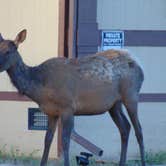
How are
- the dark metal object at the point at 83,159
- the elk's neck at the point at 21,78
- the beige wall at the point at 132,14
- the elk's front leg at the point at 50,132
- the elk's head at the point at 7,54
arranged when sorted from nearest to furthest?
1. the elk's head at the point at 7,54
2. the elk's neck at the point at 21,78
3. the elk's front leg at the point at 50,132
4. the dark metal object at the point at 83,159
5. the beige wall at the point at 132,14

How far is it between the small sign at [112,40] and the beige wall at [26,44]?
0.72 metres

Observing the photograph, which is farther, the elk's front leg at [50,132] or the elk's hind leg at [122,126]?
the elk's hind leg at [122,126]

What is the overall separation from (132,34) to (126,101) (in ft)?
5.56

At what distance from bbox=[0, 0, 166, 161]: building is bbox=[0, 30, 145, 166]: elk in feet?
3.59

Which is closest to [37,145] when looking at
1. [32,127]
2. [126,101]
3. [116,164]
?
[32,127]

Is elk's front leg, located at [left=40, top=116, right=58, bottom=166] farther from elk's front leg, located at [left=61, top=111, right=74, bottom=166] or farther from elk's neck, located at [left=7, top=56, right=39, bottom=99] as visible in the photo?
elk's neck, located at [left=7, top=56, right=39, bottom=99]

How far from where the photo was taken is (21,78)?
368 inches

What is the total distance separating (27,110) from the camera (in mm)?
11312

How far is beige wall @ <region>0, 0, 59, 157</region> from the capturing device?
1122 centimetres

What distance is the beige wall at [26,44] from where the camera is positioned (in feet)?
36.8

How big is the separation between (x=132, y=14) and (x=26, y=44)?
1655 mm

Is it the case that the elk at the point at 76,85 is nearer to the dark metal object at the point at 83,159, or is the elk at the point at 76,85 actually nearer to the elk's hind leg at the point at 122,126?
the elk's hind leg at the point at 122,126

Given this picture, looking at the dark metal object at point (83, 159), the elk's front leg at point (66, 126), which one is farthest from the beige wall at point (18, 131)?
the elk's front leg at point (66, 126)

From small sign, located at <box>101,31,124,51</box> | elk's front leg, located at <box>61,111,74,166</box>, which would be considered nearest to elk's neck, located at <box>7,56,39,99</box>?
elk's front leg, located at <box>61,111,74,166</box>
